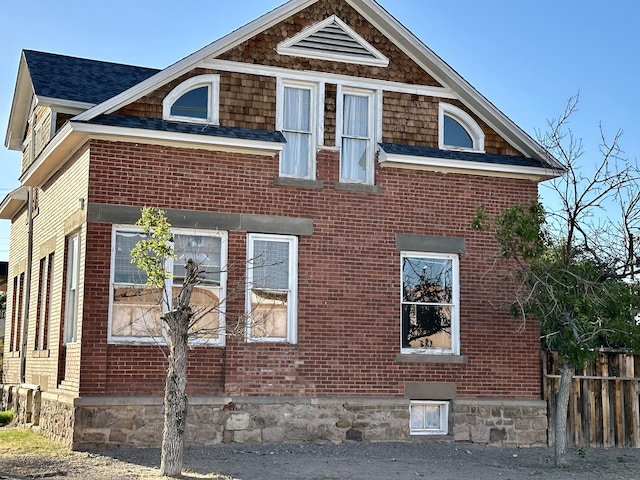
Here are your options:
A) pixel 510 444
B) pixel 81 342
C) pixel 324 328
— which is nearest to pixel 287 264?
pixel 324 328

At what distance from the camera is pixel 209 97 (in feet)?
53.5

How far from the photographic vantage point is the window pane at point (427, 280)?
17.1 m

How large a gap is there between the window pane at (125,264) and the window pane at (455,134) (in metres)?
6.49

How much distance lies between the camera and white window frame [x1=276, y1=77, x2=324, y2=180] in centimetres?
1659

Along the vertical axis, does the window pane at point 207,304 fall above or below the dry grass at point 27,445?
above

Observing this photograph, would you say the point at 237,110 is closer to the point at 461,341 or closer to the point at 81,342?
the point at 81,342

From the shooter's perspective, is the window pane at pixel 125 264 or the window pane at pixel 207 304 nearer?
the window pane at pixel 125 264

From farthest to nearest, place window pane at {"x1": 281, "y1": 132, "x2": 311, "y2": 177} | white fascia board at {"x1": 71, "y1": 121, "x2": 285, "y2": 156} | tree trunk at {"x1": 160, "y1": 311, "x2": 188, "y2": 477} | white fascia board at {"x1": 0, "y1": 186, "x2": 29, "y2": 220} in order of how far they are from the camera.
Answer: white fascia board at {"x1": 0, "y1": 186, "x2": 29, "y2": 220}
window pane at {"x1": 281, "y1": 132, "x2": 311, "y2": 177}
white fascia board at {"x1": 71, "y1": 121, "x2": 285, "y2": 156}
tree trunk at {"x1": 160, "y1": 311, "x2": 188, "y2": 477}

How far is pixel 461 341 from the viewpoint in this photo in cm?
1709

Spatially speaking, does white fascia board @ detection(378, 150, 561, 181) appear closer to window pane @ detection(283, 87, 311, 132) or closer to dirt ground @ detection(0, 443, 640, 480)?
window pane @ detection(283, 87, 311, 132)

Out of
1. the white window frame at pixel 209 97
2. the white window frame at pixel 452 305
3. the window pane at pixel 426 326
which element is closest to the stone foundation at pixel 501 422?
the white window frame at pixel 452 305

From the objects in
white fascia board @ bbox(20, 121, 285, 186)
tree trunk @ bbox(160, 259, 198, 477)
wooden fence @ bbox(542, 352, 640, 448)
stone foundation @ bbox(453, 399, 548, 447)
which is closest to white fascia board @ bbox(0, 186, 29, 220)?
white fascia board @ bbox(20, 121, 285, 186)

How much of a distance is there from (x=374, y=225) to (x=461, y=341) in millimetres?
2778

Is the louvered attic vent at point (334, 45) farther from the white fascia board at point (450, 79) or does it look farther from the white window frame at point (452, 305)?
the white window frame at point (452, 305)
